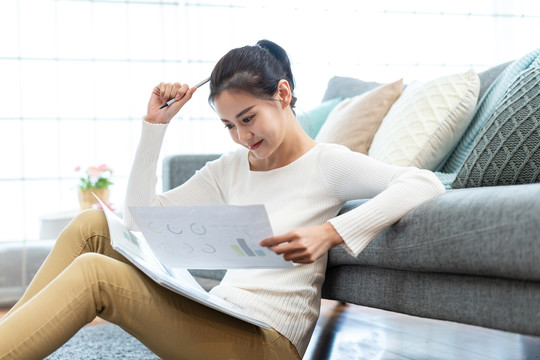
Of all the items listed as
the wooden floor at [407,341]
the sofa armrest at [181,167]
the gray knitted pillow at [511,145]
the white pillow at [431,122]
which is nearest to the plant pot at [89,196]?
the sofa armrest at [181,167]

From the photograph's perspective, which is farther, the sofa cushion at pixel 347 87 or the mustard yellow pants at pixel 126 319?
the sofa cushion at pixel 347 87

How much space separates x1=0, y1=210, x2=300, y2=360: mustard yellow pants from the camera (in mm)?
1166

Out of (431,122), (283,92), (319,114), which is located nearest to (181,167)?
(319,114)

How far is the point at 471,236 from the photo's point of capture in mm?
1084

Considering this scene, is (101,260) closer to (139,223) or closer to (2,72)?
(139,223)

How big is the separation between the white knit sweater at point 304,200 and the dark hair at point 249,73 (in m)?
0.19

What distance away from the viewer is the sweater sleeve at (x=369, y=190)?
4.01ft

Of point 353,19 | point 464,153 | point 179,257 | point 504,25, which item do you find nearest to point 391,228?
point 179,257

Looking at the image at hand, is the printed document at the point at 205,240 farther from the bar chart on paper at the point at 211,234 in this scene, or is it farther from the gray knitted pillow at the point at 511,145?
the gray knitted pillow at the point at 511,145

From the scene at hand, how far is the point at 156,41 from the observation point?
454 cm

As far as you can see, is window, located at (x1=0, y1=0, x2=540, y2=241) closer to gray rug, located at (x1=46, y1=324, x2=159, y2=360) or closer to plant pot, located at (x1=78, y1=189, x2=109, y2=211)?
plant pot, located at (x1=78, y1=189, x2=109, y2=211)

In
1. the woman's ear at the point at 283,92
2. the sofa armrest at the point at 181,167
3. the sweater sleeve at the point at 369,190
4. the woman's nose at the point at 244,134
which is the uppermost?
the woman's ear at the point at 283,92

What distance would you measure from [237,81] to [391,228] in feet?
1.58

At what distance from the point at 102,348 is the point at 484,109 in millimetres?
1505
